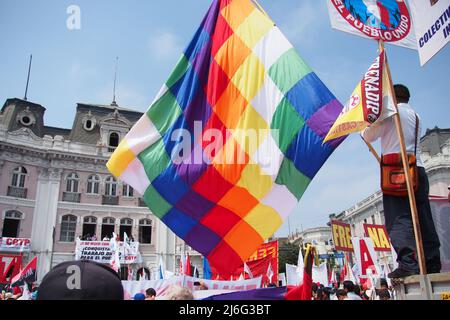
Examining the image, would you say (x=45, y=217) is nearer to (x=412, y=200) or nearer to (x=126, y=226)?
(x=126, y=226)

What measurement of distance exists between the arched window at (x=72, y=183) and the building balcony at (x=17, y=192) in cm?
327

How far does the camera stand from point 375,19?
3.98 m

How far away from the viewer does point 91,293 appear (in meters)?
1.55

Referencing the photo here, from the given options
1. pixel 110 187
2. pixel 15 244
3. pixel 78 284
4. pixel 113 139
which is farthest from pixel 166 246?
pixel 78 284

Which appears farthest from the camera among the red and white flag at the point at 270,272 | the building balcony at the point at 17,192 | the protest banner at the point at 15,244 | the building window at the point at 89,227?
the building window at the point at 89,227

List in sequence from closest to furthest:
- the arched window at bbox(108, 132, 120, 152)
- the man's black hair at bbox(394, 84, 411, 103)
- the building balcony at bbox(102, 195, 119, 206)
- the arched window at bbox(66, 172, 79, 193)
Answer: the man's black hair at bbox(394, 84, 411, 103), the arched window at bbox(66, 172, 79, 193), the building balcony at bbox(102, 195, 119, 206), the arched window at bbox(108, 132, 120, 152)

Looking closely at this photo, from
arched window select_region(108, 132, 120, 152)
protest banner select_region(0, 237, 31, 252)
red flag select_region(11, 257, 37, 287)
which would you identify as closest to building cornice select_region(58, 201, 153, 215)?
protest banner select_region(0, 237, 31, 252)

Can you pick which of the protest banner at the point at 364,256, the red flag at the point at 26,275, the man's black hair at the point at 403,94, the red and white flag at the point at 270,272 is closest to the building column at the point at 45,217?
the red flag at the point at 26,275

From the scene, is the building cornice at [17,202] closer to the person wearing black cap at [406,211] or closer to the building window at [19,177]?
the building window at [19,177]

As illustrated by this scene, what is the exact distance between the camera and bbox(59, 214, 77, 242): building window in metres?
30.1

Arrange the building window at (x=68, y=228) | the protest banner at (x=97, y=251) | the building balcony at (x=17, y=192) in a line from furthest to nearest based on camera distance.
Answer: the building window at (x=68, y=228) < the building balcony at (x=17, y=192) < the protest banner at (x=97, y=251)

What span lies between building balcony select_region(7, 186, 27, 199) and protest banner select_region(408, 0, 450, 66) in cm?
3146

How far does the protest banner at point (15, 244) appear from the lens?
26.8 meters

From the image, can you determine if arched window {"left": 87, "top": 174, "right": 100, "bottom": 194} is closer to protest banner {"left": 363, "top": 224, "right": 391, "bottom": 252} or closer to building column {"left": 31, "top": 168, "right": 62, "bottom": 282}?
building column {"left": 31, "top": 168, "right": 62, "bottom": 282}
